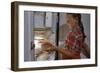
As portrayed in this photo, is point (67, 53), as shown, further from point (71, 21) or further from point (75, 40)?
point (71, 21)

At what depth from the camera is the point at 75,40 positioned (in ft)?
6.28

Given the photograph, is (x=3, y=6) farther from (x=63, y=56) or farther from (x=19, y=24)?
(x=63, y=56)

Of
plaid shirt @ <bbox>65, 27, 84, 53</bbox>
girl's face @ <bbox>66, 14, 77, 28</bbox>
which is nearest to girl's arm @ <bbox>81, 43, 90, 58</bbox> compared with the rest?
plaid shirt @ <bbox>65, 27, 84, 53</bbox>

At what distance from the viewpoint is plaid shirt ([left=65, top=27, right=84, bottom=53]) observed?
6.20 ft

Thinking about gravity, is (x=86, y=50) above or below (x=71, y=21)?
below

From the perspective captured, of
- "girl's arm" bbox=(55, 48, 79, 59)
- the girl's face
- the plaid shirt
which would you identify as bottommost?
"girl's arm" bbox=(55, 48, 79, 59)

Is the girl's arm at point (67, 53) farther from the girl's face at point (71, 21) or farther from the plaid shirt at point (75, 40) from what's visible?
the girl's face at point (71, 21)

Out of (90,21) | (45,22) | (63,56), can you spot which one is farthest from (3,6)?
(90,21)

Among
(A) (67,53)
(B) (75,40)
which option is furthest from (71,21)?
(A) (67,53)

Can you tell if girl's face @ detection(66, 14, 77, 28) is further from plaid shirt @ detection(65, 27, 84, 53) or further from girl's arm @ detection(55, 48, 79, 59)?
girl's arm @ detection(55, 48, 79, 59)

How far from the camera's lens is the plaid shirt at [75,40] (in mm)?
1889

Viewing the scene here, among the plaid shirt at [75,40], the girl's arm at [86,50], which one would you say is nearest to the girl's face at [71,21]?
the plaid shirt at [75,40]

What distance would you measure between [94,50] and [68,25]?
0.33 metres

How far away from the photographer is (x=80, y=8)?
191 cm
